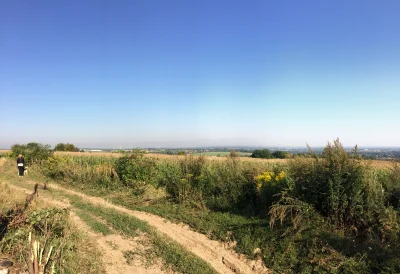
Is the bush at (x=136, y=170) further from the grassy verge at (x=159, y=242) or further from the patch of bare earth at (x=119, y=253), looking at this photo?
the patch of bare earth at (x=119, y=253)

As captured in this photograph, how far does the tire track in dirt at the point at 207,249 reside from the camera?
5934mm

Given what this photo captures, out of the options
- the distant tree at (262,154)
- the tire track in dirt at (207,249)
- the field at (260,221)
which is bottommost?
the tire track in dirt at (207,249)

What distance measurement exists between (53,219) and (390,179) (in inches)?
325

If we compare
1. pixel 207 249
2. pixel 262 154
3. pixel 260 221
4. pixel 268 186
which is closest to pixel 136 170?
pixel 268 186

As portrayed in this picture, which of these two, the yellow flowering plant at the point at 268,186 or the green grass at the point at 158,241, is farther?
the yellow flowering plant at the point at 268,186

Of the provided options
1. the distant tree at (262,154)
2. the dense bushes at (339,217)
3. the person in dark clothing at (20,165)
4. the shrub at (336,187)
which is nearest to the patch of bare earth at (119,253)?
the dense bushes at (339,217)

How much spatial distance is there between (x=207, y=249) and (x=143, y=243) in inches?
61.0

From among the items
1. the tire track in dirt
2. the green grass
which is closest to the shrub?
the tire track in dirt

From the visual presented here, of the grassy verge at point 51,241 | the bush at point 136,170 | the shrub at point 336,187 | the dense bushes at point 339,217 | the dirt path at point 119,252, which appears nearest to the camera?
the grassy verge at point 51,241

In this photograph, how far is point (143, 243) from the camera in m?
6.88

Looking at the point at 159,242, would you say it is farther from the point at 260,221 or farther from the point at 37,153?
the point at 37,153

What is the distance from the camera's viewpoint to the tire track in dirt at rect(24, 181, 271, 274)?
19.5 feet

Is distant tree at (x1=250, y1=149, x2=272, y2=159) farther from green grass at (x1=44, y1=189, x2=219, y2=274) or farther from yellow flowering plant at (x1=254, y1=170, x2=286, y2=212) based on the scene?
green grass at (x1=44, y1=189, x2=219, y2=274)

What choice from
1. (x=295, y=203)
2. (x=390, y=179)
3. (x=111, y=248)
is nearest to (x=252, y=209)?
(x=295, y=203)
